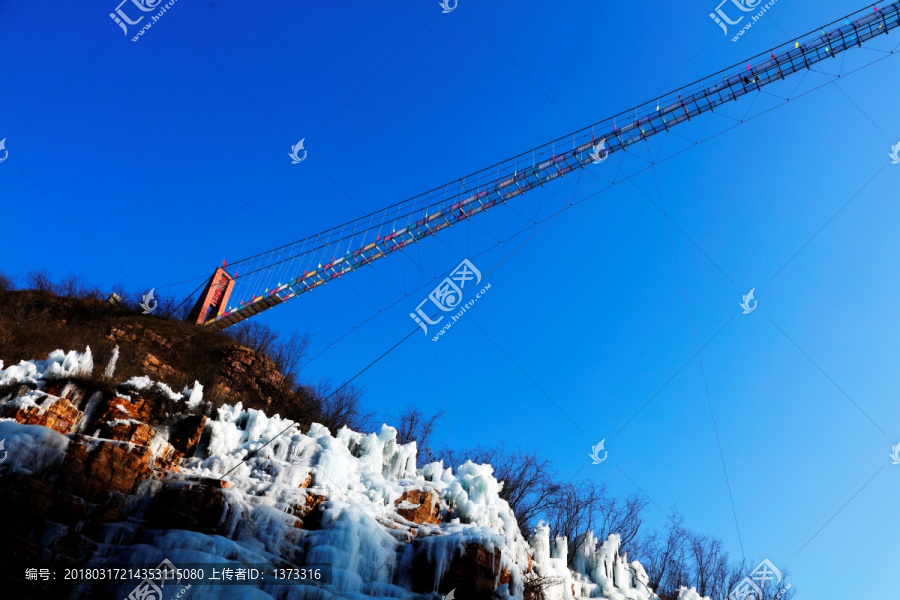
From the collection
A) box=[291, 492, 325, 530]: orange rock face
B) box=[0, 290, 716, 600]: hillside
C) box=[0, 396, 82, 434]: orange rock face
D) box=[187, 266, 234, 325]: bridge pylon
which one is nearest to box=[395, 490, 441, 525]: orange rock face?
box=[0, 290, 716, 600]: hillside

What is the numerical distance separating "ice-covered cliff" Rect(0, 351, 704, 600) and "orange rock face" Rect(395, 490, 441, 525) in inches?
1.8

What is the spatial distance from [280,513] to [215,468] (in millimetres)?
2888

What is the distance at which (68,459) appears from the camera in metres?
15.0

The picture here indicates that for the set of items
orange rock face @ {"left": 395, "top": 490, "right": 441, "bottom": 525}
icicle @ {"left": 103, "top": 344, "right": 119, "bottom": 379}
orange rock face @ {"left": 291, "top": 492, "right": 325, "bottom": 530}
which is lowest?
orange rock face @ {"left": 291, "top": 492, "right": 325, "bottom": 530}

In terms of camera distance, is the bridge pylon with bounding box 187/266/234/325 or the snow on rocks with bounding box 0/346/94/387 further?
the bridge pylon with bounding box 187/266/234/325

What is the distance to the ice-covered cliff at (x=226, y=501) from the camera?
13.7m

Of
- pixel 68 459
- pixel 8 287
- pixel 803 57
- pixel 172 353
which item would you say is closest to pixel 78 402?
pixel 68 459

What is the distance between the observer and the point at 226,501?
15.8 metres

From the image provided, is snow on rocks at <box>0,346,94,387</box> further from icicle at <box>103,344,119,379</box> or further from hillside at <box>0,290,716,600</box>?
icicle at <box>103,344,119,379</box>

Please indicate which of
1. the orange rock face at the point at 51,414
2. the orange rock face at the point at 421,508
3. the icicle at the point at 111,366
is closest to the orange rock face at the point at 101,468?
the orange rock face at the point at 51,414

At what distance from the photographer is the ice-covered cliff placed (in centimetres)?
1370

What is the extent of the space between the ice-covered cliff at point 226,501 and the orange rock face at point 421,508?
0.05 meters

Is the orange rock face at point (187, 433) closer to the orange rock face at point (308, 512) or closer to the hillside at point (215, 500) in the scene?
the hillside at point (215, 500)

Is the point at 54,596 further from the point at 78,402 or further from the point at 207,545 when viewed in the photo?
the point at 78,402
